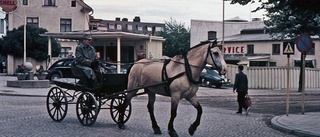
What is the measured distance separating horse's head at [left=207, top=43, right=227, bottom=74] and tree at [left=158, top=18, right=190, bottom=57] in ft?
228

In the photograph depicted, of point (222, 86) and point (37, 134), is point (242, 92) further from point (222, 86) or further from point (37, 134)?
point (222, 86)

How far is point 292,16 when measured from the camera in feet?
90.3

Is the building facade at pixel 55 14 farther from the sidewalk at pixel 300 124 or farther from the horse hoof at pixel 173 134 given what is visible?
the horse hoof at pixel 173 134

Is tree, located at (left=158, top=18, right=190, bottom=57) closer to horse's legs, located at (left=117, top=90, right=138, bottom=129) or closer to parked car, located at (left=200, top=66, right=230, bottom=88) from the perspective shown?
parked car, located at (left=200, top=66, right=230, bottom=88)

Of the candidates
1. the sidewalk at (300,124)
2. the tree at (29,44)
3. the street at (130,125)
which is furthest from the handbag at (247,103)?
the tree at (29,44)

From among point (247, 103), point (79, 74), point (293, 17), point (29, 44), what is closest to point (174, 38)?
point (29, 44)

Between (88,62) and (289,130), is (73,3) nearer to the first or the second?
(88,62)

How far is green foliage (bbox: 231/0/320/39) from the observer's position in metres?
15.3

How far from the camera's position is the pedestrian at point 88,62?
13344 millimetres

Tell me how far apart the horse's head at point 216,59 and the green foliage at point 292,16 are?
487 centimetres

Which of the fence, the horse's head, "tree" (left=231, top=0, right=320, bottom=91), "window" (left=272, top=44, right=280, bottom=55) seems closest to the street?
the horse's head

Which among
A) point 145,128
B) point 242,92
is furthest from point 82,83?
point 242,92

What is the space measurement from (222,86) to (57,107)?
27.8 m

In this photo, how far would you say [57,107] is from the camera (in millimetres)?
14273
